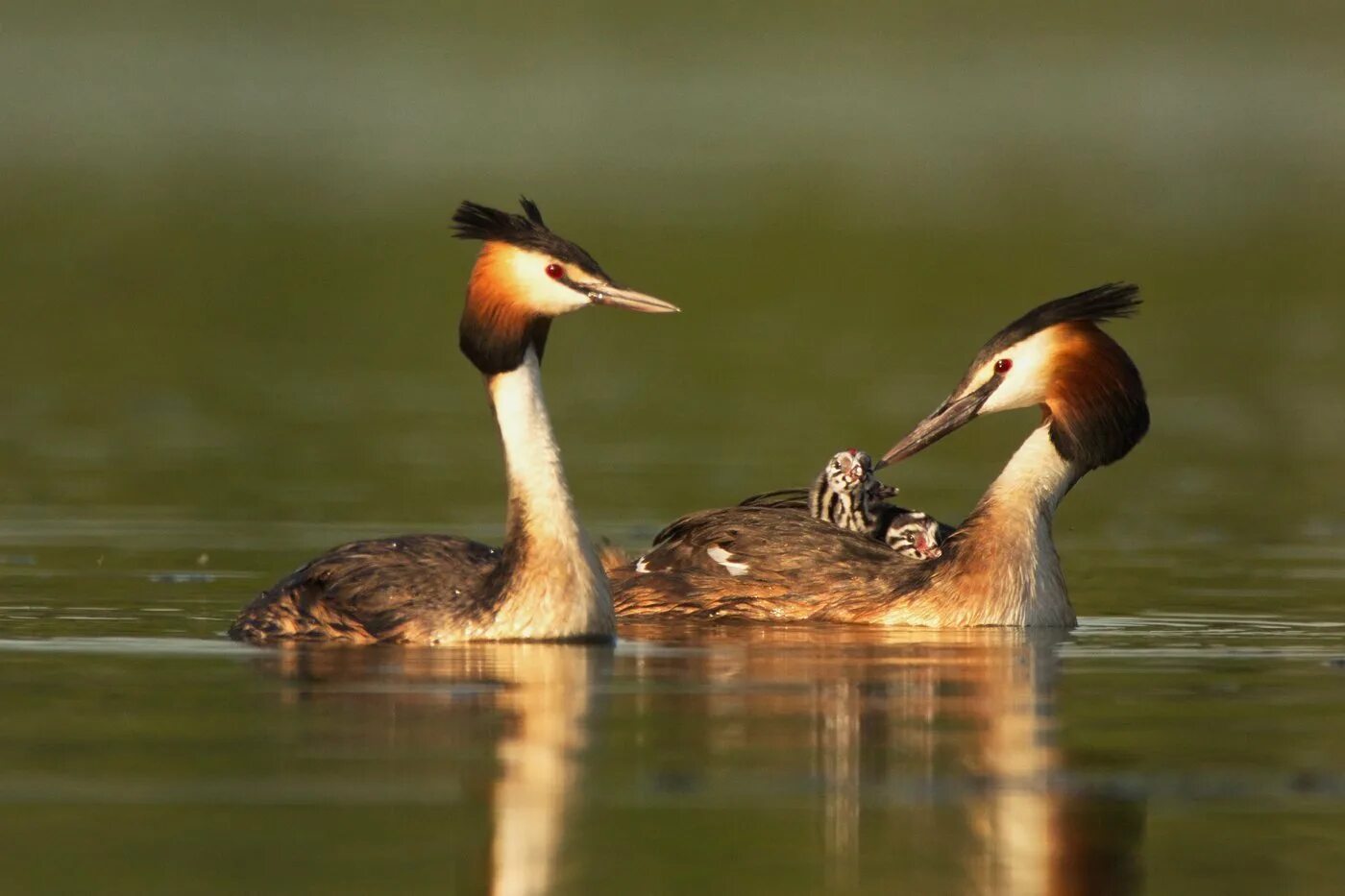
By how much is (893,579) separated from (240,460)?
8.10 metres

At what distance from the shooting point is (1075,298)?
16.7 metres

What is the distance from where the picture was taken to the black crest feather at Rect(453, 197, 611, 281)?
49.3 feet

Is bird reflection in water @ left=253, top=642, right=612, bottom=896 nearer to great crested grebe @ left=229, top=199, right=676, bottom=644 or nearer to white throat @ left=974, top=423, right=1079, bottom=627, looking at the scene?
great crested grebe @ left=229, top=199, right=676, bottom=644

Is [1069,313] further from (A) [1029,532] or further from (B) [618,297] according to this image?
(B) [618,297]

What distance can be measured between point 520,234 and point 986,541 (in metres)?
3.11

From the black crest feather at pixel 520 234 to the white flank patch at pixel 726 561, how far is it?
2.47m

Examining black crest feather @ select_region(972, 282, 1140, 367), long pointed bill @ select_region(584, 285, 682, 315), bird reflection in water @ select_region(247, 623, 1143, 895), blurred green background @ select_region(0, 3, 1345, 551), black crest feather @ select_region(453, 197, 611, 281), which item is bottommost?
bird reflection in water @ select_region(247, 623, 1143, 895)

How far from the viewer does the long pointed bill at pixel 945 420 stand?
55.8 feet

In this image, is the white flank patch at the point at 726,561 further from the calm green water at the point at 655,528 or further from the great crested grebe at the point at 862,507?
the calm green water at the point at 655,528

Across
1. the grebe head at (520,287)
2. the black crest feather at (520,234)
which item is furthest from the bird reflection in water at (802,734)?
the black crest feather at (520,234)

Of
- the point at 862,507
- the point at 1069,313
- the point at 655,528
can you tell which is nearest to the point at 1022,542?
the point at 1069,313

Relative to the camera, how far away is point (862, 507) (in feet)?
58.5

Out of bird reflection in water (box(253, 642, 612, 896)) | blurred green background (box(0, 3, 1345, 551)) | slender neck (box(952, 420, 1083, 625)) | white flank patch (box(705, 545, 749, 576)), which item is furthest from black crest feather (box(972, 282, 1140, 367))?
blurred green background (box(0, 3, 1345, 551))

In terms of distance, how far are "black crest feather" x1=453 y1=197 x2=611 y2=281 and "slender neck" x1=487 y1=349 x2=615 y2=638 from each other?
503 mm
